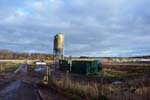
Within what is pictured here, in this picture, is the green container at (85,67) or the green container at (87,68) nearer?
the green container at (87,68)

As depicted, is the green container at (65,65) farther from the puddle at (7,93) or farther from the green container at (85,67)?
the puddle at (7,93)

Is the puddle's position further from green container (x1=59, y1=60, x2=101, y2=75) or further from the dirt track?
green container (x1=59, y1=60, x2=101, y2=75)

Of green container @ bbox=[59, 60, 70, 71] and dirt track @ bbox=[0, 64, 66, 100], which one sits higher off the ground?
green container @ bbox=[59, 60, 70, 71]

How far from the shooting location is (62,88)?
Answer: 2797 cm

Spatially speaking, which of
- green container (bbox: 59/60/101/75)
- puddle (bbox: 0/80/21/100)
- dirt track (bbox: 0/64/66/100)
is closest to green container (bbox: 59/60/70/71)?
green container (bbox: 59/60/101/75)

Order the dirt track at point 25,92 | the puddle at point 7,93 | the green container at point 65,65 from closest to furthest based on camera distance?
1. the dirt track at point 25,92
2. the puddle at point 7,93
3. the green container at point 65,65

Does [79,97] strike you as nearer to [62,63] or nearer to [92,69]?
[92,69]

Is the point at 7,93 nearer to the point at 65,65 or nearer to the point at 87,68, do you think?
the point at 87,68

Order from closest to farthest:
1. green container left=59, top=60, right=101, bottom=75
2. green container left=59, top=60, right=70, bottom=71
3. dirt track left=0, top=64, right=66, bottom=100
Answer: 1. dirt track left=0, top=64, right=66, bottom=100
2. green container left=59, top=60, right=101, bottom=75
3. green container left=59, top=60, right=70, bottom=71

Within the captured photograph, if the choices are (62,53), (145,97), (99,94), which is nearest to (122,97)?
(145,97)

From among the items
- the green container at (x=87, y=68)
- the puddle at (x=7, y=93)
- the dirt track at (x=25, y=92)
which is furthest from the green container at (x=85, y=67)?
the puddle at (x=7, y=93)

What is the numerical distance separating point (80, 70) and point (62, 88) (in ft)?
102

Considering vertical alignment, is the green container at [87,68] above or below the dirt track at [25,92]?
above

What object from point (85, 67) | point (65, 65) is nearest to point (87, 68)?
point (85, 67)
